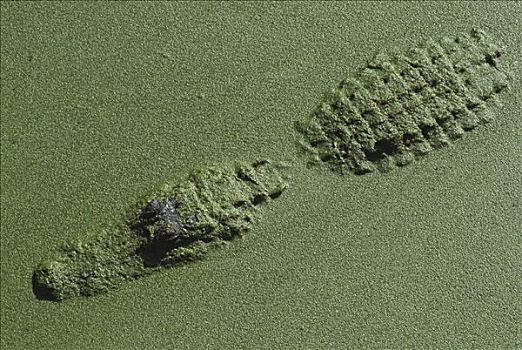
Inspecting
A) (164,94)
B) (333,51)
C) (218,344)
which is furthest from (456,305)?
(164,94)

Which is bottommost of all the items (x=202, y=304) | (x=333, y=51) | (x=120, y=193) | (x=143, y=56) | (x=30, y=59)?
(x=202, y=304)

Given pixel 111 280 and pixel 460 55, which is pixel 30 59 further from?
pixel 460 55

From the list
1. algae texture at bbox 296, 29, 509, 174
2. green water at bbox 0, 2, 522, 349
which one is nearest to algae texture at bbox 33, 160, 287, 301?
green water at bbox 0, 2, 522, 349

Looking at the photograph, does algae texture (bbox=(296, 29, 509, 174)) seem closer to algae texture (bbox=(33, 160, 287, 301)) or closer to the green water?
the green water

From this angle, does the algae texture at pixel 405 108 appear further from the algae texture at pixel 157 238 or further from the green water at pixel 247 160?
the algae texture at pixel 157 238

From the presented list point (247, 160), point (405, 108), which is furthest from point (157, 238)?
point (405, 108)

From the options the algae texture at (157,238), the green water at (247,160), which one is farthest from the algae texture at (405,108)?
the algae texture at (157,238)
